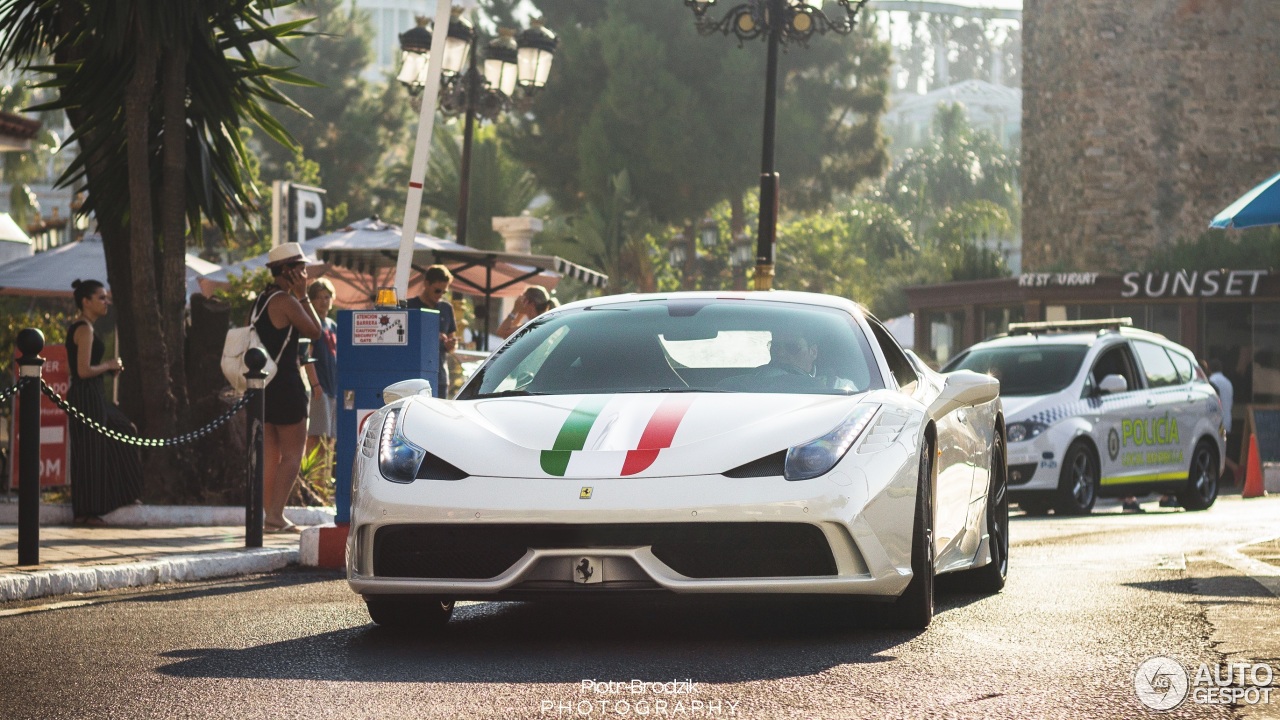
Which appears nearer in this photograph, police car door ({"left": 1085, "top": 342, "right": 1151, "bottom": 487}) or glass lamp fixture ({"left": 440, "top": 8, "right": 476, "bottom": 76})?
police car door ({"left": 1085, "top": 342, "right": 1151, "bottom": 487})

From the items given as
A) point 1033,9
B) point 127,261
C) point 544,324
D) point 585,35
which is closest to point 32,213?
point 585,35

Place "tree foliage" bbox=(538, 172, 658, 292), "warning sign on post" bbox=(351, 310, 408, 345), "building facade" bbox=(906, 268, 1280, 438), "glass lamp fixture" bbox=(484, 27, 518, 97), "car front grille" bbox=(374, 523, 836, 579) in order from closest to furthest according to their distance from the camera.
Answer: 1. "car front grille" bbox=(374, 523, 836, 579)
2. "warning sign on post" bbox=(351, 310, 408, 345)
3. "glass lamp fixture" bbox=(484, 27, 518, 97)
4. "building facade" bbox=(906, 268, 1280, 438)
5. "tree foliage" bbox=(538, 172, 658, 292)

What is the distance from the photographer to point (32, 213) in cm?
6550

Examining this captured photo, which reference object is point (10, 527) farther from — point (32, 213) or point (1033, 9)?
point (32, 213)

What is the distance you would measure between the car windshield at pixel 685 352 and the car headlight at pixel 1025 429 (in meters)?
8.70

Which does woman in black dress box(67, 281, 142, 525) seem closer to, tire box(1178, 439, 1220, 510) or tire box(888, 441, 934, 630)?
tire box(888, 441, 934, 630)

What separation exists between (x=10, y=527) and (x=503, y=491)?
6473 millimetres

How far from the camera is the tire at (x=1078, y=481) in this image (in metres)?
16.1

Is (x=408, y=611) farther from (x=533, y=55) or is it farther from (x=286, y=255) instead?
(x=533, y=55)

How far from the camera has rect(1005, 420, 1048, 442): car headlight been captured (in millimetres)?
16094

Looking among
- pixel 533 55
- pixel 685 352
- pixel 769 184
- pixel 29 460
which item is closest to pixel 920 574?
pixel 685 352

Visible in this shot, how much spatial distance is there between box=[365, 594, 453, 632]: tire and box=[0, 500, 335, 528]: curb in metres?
6.08

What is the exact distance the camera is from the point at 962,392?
7637 mm

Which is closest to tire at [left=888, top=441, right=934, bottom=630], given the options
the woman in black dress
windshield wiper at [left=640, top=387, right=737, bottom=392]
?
windshield wiper at [left=640, top=387, right=737, bottom=392]
